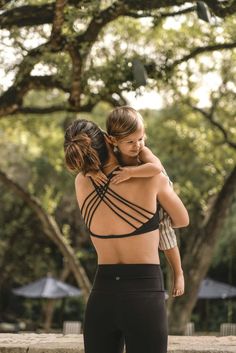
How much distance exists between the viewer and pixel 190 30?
9477 mm

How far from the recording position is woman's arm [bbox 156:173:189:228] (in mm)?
2326

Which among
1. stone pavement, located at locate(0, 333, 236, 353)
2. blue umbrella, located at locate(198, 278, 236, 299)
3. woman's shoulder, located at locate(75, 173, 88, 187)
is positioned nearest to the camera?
woman's shoulder, located at locate(75, 173, 88, 187)

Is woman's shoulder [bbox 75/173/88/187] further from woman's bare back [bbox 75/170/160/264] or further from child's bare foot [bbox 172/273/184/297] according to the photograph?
child's bare foot [bbox 172/273/184/297]

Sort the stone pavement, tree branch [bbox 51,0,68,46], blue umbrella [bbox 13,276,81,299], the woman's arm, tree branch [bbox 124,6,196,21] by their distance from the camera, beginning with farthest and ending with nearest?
blue umbrella [bbox 13,276,81,299], tree branch [bbox 124,6,196,21], tree branch [bbox 51,0,68,46], the stone pavement, the woman's arm

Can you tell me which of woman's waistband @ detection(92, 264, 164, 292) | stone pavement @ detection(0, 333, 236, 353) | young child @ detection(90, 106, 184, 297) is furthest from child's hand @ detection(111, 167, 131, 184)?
stone pavement @ detection(0, 333, 236, 353)

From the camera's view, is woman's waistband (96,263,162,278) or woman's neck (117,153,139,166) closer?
woman's waistband (96,263,162,278)

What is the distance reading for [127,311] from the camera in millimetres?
2250

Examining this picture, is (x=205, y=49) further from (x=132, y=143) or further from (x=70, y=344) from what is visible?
(x=132, y=143)

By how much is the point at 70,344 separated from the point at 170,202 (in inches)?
Result: 89.3

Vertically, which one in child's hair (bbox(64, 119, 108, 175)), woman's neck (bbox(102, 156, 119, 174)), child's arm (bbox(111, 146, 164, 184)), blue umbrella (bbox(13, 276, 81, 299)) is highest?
child's hair (bbox(64, 119, 108, 175))

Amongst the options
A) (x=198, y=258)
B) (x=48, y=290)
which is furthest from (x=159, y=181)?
(x=48, y=290)

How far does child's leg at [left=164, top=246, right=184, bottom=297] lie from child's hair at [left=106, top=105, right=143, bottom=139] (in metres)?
0.47

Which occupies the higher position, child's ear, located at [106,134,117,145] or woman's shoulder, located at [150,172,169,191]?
child's ear, located at [106,134,117,145]

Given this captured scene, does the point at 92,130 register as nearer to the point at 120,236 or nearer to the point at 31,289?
the point at 120,236
